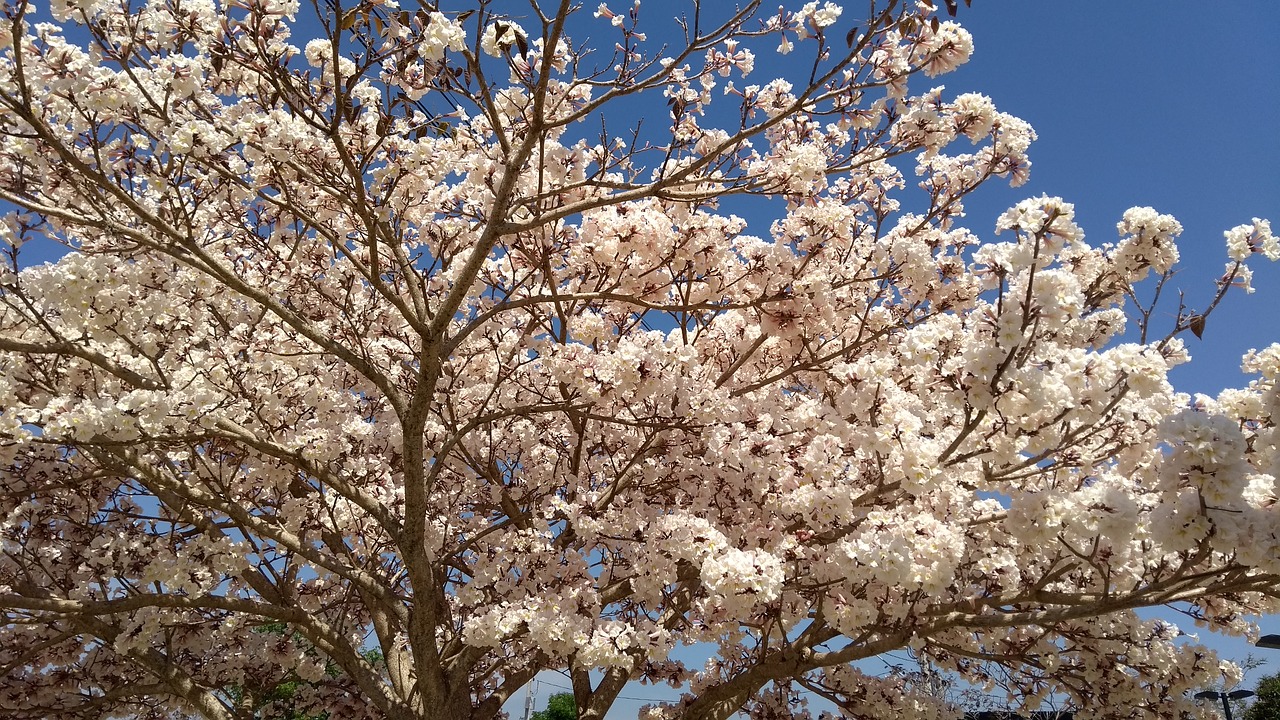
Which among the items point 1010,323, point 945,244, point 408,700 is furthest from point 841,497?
point 408,700

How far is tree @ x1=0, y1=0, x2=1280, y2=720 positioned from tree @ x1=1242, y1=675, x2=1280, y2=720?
17671 mm

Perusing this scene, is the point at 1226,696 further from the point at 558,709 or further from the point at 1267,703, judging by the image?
the point at 558,709

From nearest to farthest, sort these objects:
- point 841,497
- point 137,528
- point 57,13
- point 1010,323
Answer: point 1010,323
point 57,13
point 841,497
point 137,528

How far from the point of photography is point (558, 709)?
3197cm

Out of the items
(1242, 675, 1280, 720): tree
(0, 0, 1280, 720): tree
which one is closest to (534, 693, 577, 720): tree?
(1242, 675, 1280, 720): tree

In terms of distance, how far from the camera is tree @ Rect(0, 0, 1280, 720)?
13.2 ft

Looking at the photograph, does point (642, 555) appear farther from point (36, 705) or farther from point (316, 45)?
point (36, 705)

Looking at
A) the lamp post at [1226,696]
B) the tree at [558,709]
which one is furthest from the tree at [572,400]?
the tree at [558,709]

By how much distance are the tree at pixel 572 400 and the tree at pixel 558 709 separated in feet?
85.9

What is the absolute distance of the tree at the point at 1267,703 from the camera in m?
18.6

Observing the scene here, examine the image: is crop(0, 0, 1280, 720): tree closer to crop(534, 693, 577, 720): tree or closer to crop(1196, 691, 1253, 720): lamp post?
crop(1196, 691, 1253, 720): lamp post

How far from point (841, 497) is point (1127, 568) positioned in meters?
2.07

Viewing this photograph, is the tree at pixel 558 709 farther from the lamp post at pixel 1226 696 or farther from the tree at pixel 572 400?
the tree at pixel 572 400

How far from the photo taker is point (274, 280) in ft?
21.0
